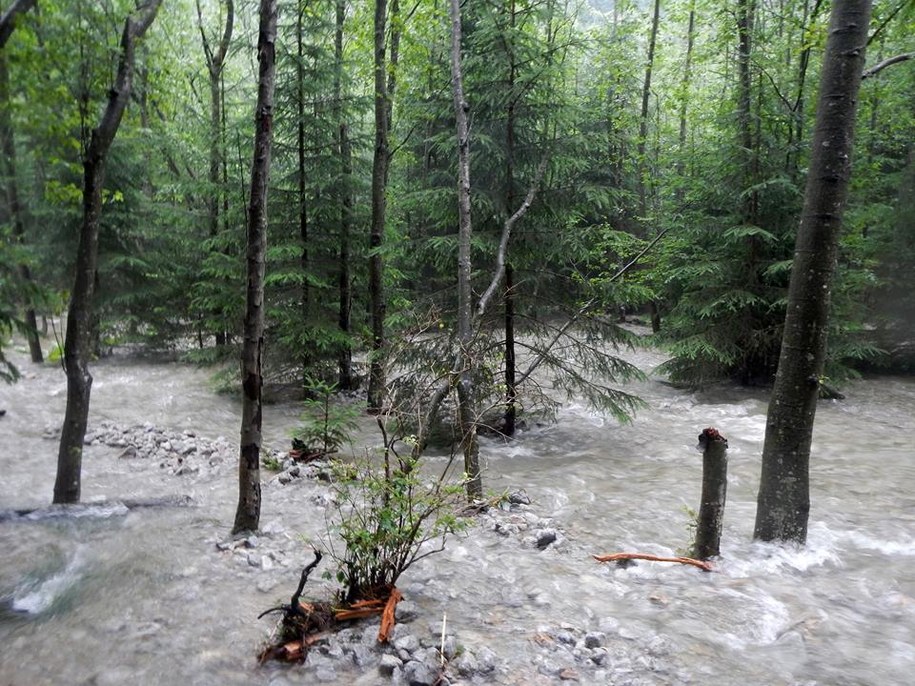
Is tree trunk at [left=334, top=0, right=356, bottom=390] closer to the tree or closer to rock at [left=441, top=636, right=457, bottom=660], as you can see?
the tree

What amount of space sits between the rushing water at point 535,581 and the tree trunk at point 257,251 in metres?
1.04

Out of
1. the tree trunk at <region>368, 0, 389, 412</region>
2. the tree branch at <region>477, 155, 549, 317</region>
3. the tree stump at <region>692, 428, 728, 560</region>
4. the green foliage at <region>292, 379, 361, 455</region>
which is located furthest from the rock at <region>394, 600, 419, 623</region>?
the tree trunk at <region>368, 0, 389, 412</region>

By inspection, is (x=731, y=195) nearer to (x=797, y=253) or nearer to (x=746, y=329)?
(x=746, y=329)

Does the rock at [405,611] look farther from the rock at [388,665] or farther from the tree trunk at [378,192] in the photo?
the tree trunk at [378,192]

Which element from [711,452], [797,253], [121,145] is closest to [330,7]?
[121,145]

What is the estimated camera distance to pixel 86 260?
6.79 meters

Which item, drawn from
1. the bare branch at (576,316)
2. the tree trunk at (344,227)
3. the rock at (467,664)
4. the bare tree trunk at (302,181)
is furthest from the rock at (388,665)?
the tree trunk at (344,227)

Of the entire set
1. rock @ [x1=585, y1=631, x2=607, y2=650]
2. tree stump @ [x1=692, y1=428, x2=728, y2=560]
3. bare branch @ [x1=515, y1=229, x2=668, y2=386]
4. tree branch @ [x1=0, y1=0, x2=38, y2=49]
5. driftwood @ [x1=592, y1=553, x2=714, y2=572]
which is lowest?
driftwood @ [x1=592, y1=553, x2=714, y2=572]

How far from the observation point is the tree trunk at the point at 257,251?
5664mm

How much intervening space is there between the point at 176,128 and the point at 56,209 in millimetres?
5023

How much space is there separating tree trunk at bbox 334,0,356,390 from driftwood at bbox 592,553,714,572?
853 centimetres

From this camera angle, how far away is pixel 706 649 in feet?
13.5

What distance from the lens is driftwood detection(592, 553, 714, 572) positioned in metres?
5.54

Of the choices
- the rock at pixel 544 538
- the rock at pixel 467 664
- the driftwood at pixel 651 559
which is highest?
the rock at pixel 467 664
